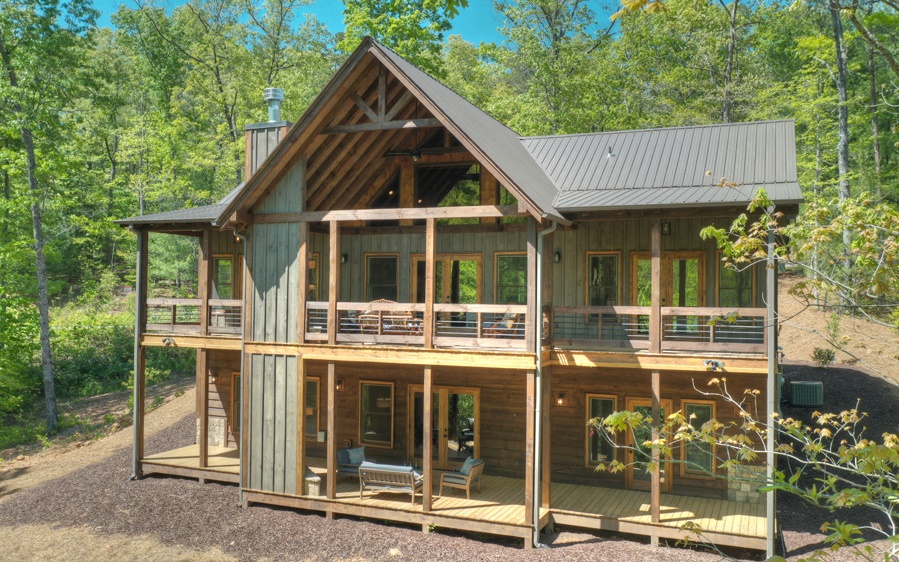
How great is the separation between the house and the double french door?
0.15 ft

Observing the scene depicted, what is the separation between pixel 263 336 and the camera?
13414 millimetres

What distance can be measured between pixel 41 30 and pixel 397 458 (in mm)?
16842

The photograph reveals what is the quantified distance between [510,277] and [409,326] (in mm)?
2883

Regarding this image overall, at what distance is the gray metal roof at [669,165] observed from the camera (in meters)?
12.0

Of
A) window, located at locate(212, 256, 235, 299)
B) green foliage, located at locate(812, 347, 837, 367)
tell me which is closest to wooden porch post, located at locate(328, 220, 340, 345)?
window, located at locate(212, 256, 235, 299)

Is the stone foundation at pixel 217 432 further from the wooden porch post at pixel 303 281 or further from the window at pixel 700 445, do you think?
the window at pixel 700 445

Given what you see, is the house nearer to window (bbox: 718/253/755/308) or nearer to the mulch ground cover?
window (bbox: 718/253/755/308)

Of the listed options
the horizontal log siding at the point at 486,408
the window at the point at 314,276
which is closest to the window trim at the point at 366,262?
the window at the point at 314,276

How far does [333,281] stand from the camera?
12711 mm

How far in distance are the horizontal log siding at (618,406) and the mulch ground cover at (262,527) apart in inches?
71.7

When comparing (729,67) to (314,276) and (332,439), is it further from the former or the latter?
(332,439)

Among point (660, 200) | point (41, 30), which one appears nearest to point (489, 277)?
point (660, 200)

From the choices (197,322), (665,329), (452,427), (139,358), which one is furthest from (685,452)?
(139,358)

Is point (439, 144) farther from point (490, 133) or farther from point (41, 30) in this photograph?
point (41, 30)
